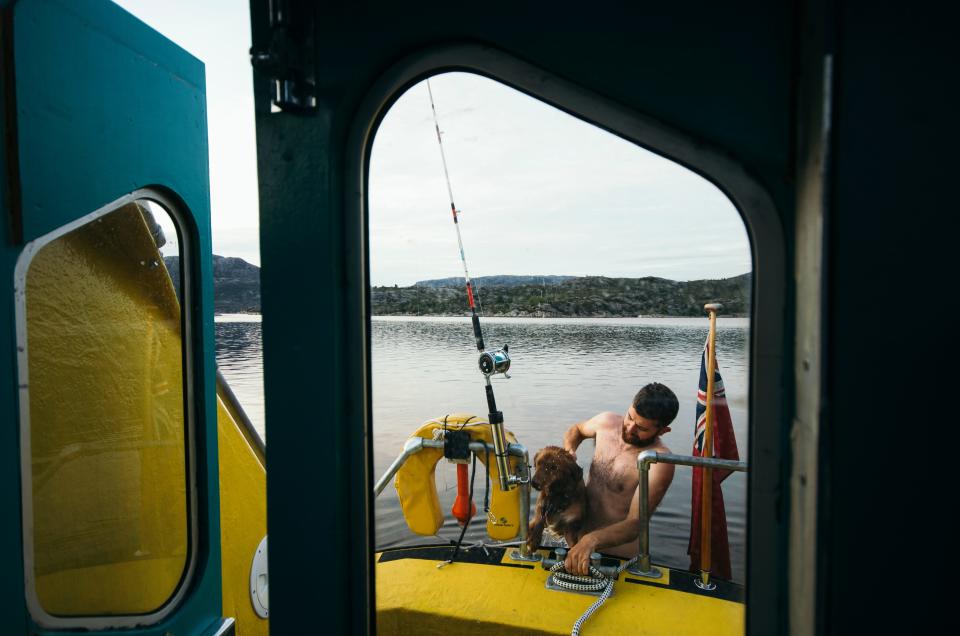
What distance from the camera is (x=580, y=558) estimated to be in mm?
2982

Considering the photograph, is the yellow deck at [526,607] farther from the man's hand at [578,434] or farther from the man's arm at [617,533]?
the man's hand at [578,434]

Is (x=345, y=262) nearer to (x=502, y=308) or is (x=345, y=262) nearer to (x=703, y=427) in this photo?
(x=502, y=308)

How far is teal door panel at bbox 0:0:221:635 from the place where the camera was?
1.19 metres

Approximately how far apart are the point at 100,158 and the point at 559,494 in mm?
3290

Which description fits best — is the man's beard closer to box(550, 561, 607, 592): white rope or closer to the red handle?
box(550, 561, 607, 592): white rope

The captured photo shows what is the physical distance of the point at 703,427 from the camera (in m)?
3.58

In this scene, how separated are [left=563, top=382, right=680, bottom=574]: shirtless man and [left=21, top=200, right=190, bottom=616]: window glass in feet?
6.83

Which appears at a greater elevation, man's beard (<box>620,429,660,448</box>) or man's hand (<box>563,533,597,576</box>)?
man's beard (<box>620,429,660,448</box>)

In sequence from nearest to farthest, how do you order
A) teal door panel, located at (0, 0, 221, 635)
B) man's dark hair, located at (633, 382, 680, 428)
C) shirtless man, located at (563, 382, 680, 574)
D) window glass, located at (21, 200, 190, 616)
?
1. teal door panel, located at (0, 0, 221, 635)
2. window glass, located at (21, 200, 190, 616)
3. shirtless man, located at (563, 382, 680, 574)
4. man's dark hair, located at (633, 382, 680, 428)

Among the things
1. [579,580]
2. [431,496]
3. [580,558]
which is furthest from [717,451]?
[431,496]

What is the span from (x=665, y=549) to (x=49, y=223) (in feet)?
30.1

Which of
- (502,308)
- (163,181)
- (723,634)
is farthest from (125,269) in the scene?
(723,634)

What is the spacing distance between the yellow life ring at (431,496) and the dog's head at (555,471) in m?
0.76

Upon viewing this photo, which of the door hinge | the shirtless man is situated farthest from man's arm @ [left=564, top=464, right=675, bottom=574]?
the door hinge
